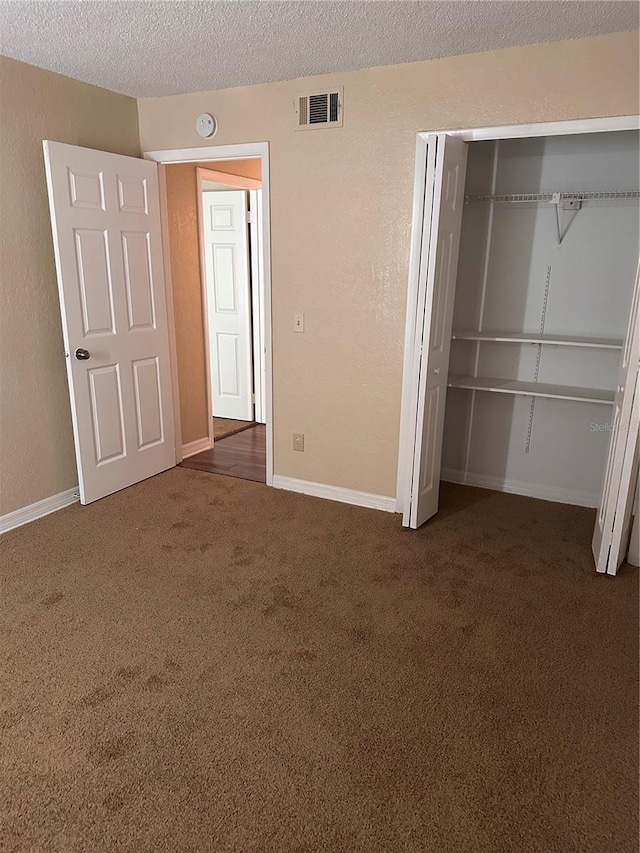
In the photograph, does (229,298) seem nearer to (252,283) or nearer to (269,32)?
(252,283)

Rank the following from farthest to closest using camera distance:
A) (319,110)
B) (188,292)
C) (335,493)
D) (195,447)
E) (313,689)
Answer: (195,447) → (188,292) → (335,493) → (319,110) → (313,689)

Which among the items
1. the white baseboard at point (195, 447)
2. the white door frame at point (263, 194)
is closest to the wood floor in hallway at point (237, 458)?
the white baseboard at point (195, 447)

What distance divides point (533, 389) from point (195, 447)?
2663 mm

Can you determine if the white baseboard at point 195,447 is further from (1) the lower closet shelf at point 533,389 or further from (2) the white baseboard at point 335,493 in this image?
(1) the lower closet shelf at point 533,389

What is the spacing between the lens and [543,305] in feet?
12.2

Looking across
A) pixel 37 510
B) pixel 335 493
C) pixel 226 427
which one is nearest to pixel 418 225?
pixel 335 493

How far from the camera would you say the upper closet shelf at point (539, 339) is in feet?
11.2

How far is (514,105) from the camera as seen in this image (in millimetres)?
2914

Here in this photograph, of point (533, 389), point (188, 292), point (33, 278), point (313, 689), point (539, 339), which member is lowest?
point (313, 689)

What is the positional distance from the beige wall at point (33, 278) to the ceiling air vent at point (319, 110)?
1240 millimetres

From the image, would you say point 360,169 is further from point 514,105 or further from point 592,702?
point 592,702

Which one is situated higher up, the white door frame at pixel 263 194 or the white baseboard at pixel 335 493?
the white door frame at pixel 263 194

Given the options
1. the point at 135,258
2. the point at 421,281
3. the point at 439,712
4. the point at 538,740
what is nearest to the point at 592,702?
the point at 538,740

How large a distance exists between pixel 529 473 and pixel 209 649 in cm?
256
